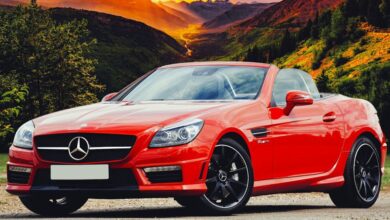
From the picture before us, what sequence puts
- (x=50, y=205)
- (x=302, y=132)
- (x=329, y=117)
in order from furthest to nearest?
(x=329, y=117)
(x=302, y=132)
(x=50, y=205)

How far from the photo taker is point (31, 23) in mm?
79812

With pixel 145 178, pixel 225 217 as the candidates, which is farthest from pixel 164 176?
pixel 225 217

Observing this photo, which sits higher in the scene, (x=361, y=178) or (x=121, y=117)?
(x=121, y=117)

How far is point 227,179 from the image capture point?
31.5 ft

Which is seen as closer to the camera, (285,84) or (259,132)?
(259,132)

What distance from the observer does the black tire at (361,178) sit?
38.6 feet

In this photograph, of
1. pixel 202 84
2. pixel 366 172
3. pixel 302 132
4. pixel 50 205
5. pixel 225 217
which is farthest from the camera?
pixel 366 172

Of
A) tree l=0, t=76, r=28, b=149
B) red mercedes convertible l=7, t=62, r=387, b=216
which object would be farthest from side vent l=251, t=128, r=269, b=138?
tree l=0, t=76, r=28, b=149

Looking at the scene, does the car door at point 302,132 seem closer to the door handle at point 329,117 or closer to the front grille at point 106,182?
the door handle at point 329,117

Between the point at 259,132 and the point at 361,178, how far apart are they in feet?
8.04

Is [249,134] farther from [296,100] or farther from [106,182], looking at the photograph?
[106,182]

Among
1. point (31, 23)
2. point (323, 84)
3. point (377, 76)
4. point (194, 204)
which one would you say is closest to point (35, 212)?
point (194, 204)

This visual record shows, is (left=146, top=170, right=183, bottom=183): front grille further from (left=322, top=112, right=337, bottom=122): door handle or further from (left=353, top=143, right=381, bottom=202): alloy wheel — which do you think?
(left=353, top=143, right=381, bottom=202): alloy wheel

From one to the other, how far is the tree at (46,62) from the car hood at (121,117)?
65.3 metres
